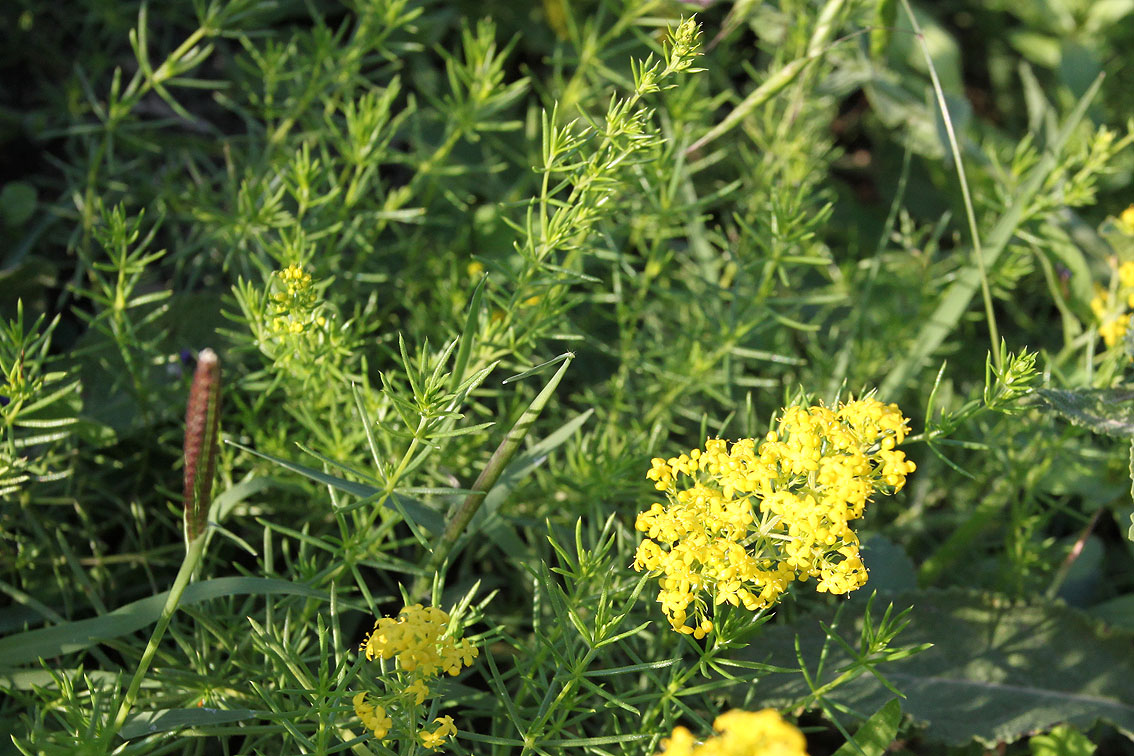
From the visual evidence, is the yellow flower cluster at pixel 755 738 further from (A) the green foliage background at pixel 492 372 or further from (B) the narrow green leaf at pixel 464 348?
(B) the narrow green leaf at pixel 464 348

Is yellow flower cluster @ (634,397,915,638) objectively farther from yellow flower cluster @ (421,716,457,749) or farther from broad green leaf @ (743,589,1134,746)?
broad green leaf @ (743,589,1134,746)

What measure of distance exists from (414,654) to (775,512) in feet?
1.73

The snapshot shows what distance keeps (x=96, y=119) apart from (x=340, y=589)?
191 centimetres

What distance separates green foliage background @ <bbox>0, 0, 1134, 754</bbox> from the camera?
154 centimetres

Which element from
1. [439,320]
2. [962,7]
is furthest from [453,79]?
[962,7]

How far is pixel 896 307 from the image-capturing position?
2641 mm

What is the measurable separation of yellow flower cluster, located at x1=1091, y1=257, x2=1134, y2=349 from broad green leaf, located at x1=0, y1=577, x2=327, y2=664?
5.57 ft

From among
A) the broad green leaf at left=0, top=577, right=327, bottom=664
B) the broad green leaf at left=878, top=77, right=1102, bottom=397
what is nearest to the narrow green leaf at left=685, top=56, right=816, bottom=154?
the broad green leaf at left=878, top=77, right=1102, bottom=397

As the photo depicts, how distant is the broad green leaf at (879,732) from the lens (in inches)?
59.1

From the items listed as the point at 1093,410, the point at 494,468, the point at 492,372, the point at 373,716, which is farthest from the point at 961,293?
the point at 373,716

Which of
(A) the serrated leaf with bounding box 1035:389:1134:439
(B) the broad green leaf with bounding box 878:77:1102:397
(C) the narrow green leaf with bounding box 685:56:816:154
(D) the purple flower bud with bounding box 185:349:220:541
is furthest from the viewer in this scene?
(B) the broad green leaf with bounding box 878:77:1102:397

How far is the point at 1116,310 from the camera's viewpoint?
2.11 metres

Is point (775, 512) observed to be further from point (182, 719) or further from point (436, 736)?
point (182, 719)

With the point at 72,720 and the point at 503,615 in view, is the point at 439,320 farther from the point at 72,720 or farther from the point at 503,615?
the point at 72,720
